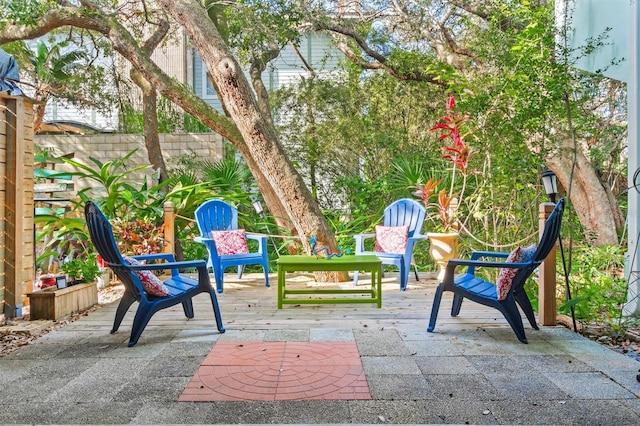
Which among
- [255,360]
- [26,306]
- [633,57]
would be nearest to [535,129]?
[633,57]

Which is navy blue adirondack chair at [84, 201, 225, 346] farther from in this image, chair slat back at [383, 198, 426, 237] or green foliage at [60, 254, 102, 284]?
chair slat back at [383, 198, 426, 237]

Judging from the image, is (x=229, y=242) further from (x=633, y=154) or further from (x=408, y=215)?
(x=633, y=154)

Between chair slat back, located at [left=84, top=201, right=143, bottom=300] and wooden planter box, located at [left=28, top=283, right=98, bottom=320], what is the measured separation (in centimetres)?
97

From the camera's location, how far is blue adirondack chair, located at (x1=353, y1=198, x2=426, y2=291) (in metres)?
5.27

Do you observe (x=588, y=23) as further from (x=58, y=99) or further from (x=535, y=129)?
(x=58, y=99)

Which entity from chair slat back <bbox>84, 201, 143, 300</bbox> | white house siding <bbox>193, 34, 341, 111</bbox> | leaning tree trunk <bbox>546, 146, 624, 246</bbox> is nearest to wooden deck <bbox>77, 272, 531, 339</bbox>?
chair slat back <bbox>84, 201, 143, 300</bbox>

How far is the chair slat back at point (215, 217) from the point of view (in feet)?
18.3

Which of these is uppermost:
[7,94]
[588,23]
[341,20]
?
[341,20]

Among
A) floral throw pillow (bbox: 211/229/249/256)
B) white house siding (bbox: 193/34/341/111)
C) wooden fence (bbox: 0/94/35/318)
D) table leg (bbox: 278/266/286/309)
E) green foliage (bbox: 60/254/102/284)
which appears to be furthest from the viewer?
white house siding (bbox: 193/34/341/111)

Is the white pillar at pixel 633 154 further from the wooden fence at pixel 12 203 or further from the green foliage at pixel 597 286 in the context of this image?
the wooden fence at pixel 12 203

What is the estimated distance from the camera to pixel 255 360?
279 cm

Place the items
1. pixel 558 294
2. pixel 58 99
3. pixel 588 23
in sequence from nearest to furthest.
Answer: pixel 558 294
pixel 588 23
pixel 58 99

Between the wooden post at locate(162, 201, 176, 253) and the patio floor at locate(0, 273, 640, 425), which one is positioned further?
the wooden post at locate(162, 201, 176, 253)

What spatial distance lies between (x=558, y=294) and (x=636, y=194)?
4.32ft
